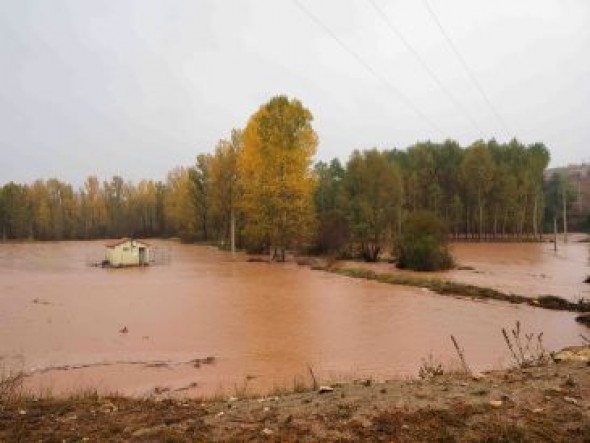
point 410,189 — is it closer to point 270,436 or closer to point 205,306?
point 205,306

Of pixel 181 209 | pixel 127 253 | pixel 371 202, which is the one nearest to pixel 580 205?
pixel 181 209

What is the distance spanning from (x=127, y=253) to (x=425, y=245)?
902 inches

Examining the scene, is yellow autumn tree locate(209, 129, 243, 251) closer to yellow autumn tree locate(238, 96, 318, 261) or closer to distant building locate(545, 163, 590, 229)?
yellow autumn tree locate(238, 96, 318, 261)

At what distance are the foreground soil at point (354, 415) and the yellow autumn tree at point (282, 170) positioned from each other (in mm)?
33438

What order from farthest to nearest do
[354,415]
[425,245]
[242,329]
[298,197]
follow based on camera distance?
[298,197]
[425,245]
[242,329]
[354,415]

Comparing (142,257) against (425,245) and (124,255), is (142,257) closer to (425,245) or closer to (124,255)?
(124,255)

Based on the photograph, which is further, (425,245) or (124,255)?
(124,255)

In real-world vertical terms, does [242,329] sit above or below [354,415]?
below

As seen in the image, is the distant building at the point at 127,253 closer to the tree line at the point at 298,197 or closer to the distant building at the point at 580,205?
the tree line at the point at 298,197

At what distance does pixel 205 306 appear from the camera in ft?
72.3

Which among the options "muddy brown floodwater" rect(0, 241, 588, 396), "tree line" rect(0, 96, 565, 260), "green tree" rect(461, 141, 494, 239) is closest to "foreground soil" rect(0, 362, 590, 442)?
"muddy brown floodwater" rect(0, 241, 588, 396)

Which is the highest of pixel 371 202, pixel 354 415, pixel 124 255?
pixel 371 202

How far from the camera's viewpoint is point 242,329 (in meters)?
17.4

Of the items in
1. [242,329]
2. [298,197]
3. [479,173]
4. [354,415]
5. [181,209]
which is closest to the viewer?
[354,415]
